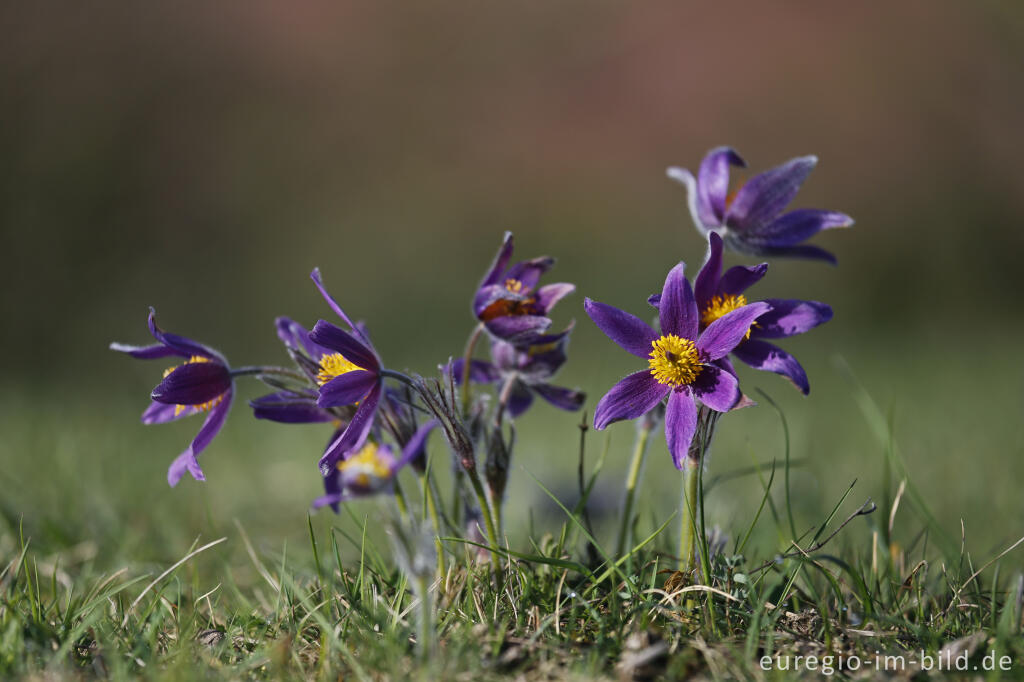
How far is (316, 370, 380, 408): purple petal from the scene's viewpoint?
5.25 ft

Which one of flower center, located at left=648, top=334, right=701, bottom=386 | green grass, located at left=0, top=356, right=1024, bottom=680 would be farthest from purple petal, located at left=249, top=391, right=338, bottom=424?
flower center, located at left=648, top=334, right=701, bottom=386

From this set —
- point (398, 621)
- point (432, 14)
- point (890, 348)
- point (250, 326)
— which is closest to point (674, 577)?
point (398, 621)

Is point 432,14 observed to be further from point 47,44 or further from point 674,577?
point 674,577

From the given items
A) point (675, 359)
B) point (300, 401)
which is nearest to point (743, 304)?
point (675, 359)

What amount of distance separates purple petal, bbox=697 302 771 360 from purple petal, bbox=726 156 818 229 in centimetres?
37

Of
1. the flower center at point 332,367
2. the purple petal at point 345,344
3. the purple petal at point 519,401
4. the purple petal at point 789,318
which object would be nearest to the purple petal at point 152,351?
the flower center at point 332,367

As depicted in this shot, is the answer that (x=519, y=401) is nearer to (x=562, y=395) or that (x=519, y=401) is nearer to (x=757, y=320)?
(x=562, y=395)

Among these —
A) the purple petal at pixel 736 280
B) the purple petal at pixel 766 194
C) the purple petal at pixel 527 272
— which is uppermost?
the purple petal at pixel 766 194

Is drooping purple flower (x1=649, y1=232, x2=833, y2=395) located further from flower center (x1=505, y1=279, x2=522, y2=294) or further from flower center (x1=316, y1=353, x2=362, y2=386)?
flower center (x1=316, y1=353, x2=362, y2=386)

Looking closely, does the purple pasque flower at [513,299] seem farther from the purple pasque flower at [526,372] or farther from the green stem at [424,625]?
the green stem at [424,625]

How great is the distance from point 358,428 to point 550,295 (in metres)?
0.55

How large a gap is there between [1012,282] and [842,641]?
792 centimetres

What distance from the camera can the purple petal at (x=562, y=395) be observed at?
6.62 feet

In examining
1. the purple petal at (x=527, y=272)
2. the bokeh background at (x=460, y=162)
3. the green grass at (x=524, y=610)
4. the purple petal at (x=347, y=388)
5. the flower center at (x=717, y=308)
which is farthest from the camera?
the bokeh background at (x=460, y=162)
